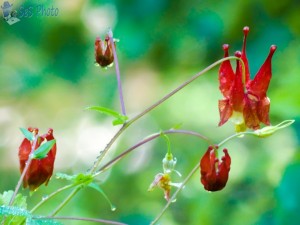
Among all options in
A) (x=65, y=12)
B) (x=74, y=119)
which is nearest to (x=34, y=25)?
(x=65, y=12)

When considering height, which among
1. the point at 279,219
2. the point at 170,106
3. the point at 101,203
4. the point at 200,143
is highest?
the point at 170,106

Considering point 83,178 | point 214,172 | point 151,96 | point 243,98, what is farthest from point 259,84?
point 151,96

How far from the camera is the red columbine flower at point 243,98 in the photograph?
0.87m

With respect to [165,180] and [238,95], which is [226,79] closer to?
[238,95]

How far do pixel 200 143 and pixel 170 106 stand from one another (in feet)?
0.60

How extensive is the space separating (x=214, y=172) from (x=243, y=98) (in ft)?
0.35

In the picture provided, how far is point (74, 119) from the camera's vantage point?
2762mm

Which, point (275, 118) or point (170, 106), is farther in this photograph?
point (170, 106)

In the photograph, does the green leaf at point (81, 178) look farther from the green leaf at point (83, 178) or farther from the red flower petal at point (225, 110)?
the red flower petal at point (225, 110)

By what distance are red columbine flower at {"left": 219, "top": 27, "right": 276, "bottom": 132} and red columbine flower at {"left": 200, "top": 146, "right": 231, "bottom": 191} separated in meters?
0.05

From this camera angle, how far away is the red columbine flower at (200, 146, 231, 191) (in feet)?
2.68

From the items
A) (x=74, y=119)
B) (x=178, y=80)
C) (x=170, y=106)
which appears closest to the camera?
(x=170, y=106)

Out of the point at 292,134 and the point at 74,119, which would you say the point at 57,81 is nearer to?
the point at 74,119

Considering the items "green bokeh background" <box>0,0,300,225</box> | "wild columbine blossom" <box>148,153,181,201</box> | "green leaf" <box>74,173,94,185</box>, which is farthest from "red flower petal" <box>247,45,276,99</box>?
"green bokeh background" <box>0,0,300,225</box>
